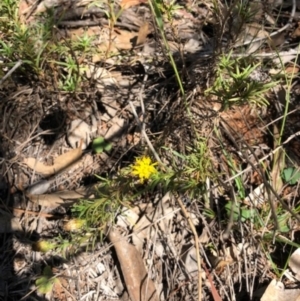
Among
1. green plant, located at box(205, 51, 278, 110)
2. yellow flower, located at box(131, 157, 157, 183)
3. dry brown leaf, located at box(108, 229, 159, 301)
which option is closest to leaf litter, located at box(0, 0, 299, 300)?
dry brown leaf, located at box(108, 229, 159, 301)

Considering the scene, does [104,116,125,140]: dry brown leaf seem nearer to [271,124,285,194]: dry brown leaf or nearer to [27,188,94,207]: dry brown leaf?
[27,188,94,207]: dry brown leaf

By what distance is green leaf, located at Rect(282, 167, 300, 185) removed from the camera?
2119mm

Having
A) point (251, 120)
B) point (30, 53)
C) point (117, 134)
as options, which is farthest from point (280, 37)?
point (30, 53)

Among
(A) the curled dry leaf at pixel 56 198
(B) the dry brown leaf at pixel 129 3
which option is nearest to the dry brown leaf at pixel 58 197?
(A) the curled dry leaf at pixel 56 198

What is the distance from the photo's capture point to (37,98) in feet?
7.41

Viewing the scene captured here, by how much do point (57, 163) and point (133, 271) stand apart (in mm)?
598

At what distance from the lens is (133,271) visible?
2.05 meters

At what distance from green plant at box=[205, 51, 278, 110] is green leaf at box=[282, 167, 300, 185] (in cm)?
Result: 40

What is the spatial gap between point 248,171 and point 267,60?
0.55m

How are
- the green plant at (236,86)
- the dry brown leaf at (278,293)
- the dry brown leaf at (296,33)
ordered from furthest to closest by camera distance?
the dry brown leaf at (296,33), the dry brown leaf at (278,293), the green plant at (236,86)

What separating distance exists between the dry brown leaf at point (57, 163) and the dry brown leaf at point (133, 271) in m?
0.38

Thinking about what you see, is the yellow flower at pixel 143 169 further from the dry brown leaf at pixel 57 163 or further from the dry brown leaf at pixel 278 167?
the dry brown leaf at pixel 278 167

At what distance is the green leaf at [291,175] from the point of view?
6.95 feet

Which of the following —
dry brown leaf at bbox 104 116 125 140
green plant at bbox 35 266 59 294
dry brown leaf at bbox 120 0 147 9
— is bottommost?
green plant at bbox 35 266 59 294
